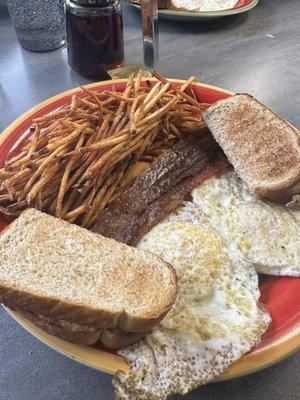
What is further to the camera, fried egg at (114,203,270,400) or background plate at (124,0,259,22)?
background plate at (124,0,259,22)

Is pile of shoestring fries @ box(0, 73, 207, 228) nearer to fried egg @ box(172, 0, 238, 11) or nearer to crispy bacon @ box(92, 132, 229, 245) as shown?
crispy bacon @ box(92, 132, 229, 245)

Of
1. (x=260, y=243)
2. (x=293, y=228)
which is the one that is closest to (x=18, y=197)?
(x=260, y=243)

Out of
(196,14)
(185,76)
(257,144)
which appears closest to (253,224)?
(257,144)

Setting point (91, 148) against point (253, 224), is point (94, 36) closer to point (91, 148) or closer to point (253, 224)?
point (91, 148)

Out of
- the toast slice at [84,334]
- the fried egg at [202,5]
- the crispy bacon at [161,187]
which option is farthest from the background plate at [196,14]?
the toast slice at [84,334]

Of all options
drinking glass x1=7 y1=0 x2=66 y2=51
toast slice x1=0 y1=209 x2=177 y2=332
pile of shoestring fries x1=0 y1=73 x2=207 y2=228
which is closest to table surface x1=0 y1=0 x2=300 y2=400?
drinking glass x1=7 y1=0 x2=66 y2=51
